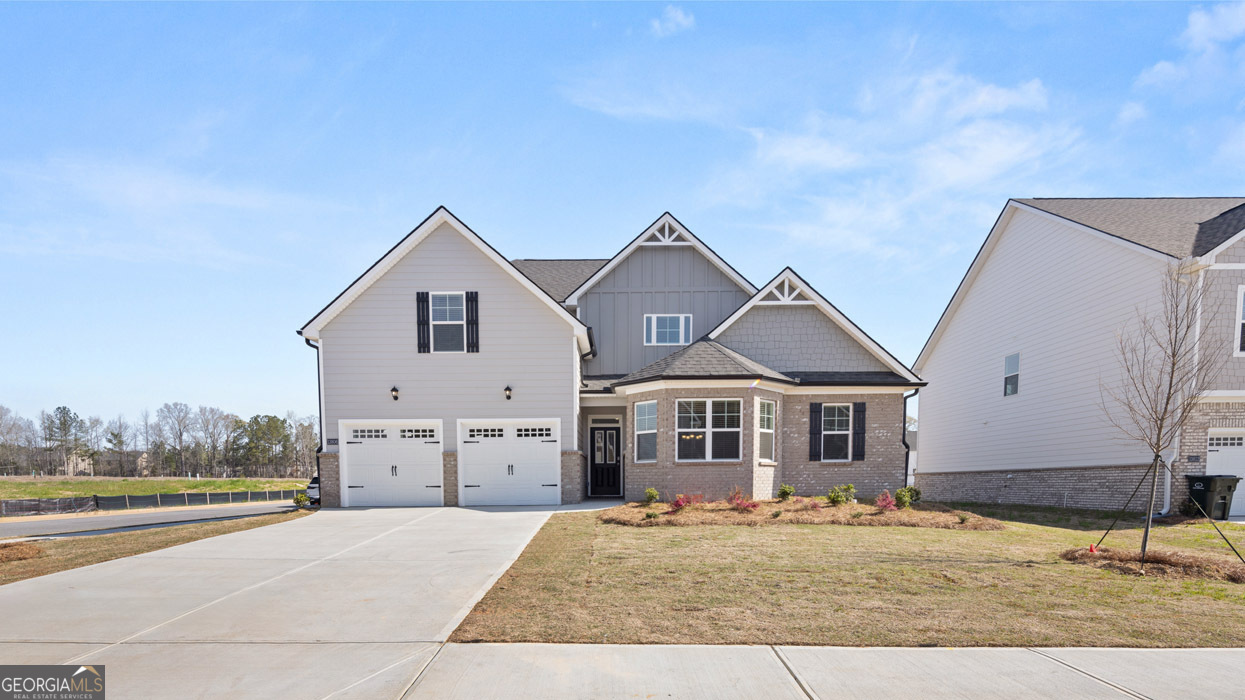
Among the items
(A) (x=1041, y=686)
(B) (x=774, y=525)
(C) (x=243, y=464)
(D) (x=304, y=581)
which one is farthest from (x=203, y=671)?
(C) (x=243, y=464)

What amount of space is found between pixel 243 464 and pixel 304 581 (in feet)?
261

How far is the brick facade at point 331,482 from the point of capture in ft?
56.6

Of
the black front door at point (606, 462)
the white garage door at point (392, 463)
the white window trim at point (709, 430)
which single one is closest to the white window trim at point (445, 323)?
the white garage door at point (392, 463)

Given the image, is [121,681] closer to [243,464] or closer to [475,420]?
[475,420]

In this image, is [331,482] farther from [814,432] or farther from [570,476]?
[814,432]

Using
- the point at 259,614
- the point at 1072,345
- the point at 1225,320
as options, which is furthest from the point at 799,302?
the point at 259,614

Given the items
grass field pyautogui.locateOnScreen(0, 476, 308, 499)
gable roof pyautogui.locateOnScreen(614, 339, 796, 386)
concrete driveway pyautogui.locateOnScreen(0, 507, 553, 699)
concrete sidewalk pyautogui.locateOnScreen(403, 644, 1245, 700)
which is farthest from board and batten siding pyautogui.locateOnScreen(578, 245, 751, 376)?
grass field pyautogui.locateOnScreen(0, 476, 308, 499)

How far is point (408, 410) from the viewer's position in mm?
17422

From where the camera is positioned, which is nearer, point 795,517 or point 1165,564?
point 1165,564

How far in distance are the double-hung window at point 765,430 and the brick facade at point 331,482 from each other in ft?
37.3

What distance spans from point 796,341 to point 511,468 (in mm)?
9113

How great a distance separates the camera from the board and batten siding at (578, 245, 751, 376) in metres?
21.2

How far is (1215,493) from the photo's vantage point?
48.9 feet

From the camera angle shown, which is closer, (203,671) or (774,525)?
(203,671)
